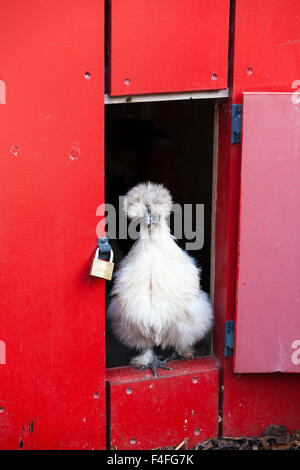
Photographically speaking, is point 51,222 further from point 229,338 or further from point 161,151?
point 161,151

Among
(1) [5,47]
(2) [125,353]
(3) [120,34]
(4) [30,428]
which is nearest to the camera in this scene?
(1) [5,47]

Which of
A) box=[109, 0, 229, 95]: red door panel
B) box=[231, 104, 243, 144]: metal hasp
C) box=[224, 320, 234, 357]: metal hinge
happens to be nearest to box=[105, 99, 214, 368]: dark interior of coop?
box=[224, 320, 234, 357]: metal hinge

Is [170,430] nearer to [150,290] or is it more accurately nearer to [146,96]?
[150,290]

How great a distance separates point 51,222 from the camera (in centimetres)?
288

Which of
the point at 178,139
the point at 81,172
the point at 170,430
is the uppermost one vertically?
the point at 178,139

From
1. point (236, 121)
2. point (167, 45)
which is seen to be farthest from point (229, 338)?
point (167, 45)

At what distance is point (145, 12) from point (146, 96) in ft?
1.34

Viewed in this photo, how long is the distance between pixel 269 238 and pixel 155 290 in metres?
0.71

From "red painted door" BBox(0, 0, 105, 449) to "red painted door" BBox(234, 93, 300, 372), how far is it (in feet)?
2.61

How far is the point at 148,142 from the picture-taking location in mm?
5363

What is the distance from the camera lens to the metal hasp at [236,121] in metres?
3.05

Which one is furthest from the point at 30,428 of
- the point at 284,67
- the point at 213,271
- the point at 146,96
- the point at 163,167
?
the point at 163,167

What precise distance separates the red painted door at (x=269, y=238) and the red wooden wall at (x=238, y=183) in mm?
92

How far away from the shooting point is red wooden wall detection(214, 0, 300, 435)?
3.01 metres
